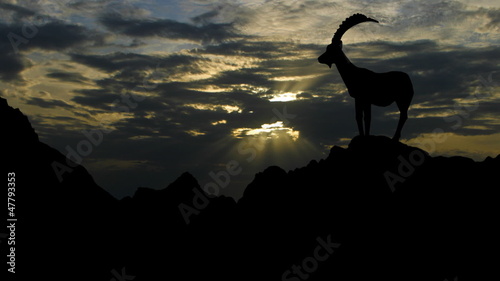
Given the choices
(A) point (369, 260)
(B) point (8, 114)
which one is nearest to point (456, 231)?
(A) point (369, 260)

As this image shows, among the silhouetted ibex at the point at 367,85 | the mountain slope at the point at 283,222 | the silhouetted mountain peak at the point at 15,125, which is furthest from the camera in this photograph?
the silhouetted ibex at the point at 367,85

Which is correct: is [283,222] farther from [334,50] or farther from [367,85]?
[334,50]

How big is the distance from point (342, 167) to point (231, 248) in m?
4.92

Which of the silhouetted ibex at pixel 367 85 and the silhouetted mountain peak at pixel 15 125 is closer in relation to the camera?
the silhouetted mountain peak at pixel 15 125

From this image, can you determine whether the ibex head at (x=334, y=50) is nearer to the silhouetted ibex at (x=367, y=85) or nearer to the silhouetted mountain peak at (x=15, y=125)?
the silhouetted ibex at (x=367, y=85)

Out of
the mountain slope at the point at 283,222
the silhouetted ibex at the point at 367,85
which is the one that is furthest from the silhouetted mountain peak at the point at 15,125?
the silhouetted ibex at the point at 367,85

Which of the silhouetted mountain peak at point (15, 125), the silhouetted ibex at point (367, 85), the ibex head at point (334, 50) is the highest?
the ibex head at point (334, 50)

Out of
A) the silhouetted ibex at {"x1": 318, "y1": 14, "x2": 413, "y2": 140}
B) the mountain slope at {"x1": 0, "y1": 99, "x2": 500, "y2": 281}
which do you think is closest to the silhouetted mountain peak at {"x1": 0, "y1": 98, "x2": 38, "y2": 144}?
the mountain slope at {"x1": 0, "y1": 99, "x2": 500, "y2": 281}

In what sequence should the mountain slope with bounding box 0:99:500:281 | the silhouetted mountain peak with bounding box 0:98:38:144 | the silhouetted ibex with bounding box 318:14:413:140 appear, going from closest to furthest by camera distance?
the mountain slope with bounding box 0:99:500:281 < the silhouetted mountain peak with bounding box 0:98:38:144 < the silhouetted ibex with bounding box 318:14:413:140

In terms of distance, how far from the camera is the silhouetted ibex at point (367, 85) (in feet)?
54.2

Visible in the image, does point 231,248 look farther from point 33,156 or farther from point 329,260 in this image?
point 33,156

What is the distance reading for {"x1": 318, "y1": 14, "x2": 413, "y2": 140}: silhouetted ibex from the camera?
1652 centimetres

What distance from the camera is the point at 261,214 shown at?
51.7ft

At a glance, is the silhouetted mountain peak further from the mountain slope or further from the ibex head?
the ibex head
